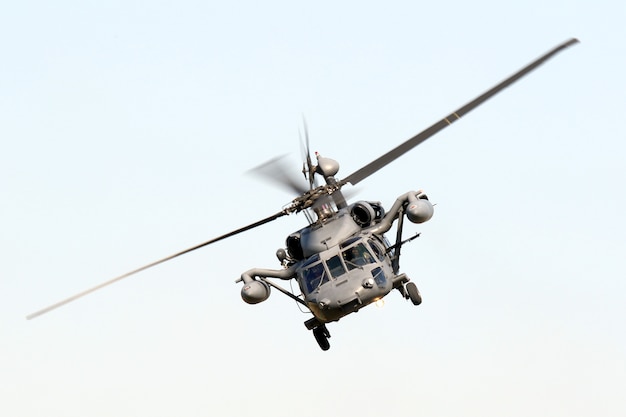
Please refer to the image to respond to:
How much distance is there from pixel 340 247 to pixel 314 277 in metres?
1.55

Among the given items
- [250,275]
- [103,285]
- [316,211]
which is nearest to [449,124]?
[316,211]

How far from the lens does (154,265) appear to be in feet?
150

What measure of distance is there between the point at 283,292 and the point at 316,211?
11.6 feet

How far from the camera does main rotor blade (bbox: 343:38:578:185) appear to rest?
43094 mm

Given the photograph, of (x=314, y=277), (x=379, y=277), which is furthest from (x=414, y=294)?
(x=314, y=277)

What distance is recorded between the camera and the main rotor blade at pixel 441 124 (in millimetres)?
43094

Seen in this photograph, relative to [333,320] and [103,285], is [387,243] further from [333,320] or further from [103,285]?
[103,285]

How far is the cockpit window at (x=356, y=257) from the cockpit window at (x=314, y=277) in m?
0.97

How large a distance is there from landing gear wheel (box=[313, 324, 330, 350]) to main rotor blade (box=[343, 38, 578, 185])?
641cm

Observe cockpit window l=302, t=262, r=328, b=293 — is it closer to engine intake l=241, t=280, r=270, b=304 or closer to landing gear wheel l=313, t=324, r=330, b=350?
engine intake l=241, t=280, r=270, b=304

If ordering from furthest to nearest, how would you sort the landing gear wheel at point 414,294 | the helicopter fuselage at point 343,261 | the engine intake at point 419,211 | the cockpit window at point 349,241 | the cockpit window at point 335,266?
the landing gear wheel at point 414,294 → the cockpit window at point 349,241 → the engine intake at point 419,211 → the cockpit window at point 335,266 → the helicopter fuselage at point 343,261

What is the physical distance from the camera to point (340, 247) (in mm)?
46812

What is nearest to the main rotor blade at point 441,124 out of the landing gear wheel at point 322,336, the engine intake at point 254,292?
the engine intake at point 254,292

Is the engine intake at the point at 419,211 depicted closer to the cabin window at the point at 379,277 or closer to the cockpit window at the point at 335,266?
the cabin window at the point at 379,277
